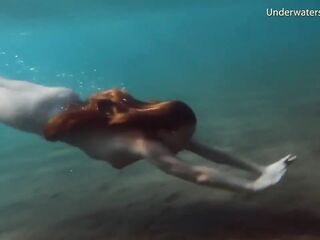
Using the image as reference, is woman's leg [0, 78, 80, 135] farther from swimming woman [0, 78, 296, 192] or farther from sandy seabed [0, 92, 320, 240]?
sandy seabed [0, 92, 320, 240]

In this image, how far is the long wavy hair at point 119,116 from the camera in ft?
9.49

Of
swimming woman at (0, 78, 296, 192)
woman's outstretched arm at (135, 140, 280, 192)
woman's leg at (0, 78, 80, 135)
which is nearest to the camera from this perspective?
woman's outstretched arm at (135, 140, 280, 192)

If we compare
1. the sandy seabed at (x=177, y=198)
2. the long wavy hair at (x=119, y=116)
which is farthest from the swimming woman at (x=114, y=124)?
the sandy seabed at (x=177, y=198)

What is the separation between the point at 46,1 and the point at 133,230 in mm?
8991

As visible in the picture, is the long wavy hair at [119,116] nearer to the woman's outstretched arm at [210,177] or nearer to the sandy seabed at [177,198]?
the woman's outstretched arm at [210,177]

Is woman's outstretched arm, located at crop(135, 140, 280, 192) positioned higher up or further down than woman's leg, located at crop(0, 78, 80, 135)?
further down

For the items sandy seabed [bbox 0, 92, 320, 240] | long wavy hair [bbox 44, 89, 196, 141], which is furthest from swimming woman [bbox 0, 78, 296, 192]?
sandy seabed [bbox 0, 92, 320, 240]

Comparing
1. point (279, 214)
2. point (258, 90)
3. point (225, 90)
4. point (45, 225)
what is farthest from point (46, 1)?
point (279, 214)

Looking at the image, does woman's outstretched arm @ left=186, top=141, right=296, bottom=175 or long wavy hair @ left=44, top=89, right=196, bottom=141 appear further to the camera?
woman's outstretched arm @ left=186, top=141, right=296, bottom=175

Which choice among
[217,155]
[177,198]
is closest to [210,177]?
[217,155]

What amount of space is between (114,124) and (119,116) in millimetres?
66

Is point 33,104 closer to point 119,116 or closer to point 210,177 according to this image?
point 119,116

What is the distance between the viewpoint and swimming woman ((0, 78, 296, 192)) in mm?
2822

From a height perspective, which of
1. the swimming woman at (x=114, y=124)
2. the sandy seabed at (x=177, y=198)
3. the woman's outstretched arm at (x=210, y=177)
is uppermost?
the swimming woman at (x=114, y=124)
